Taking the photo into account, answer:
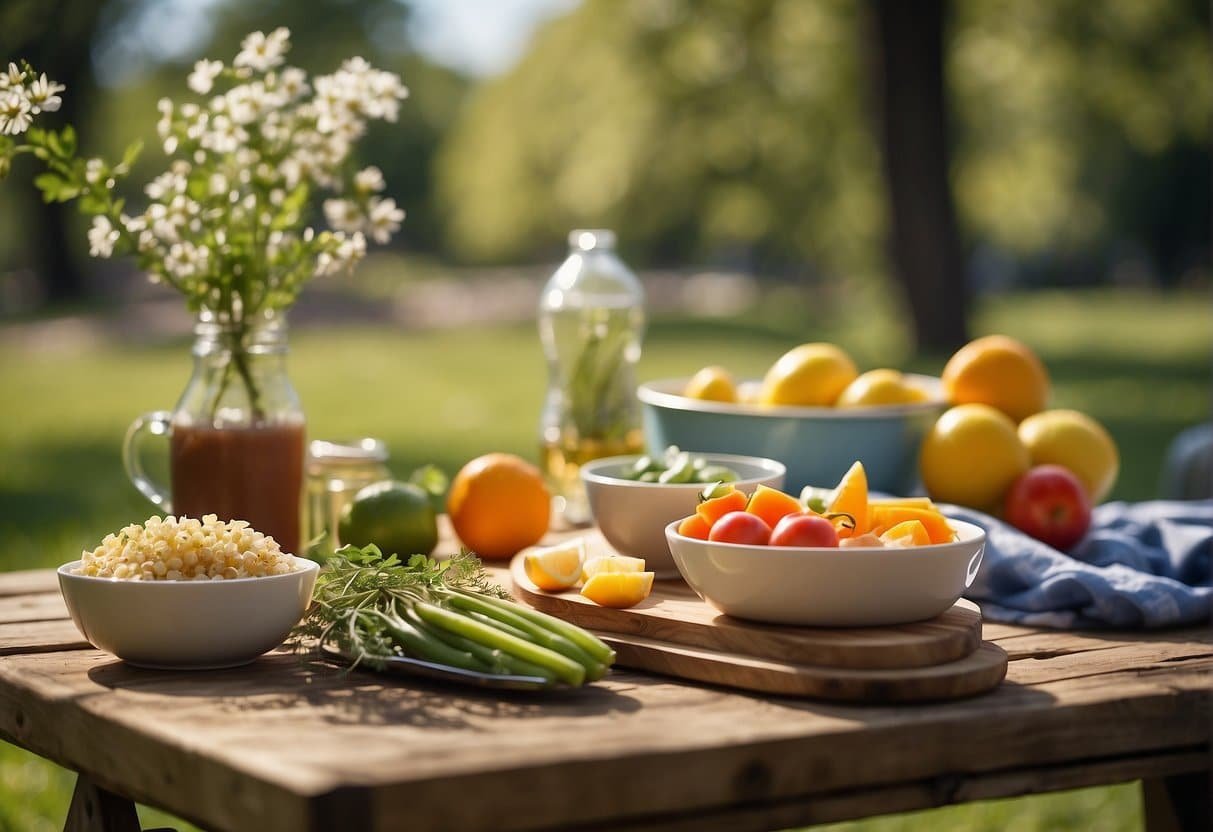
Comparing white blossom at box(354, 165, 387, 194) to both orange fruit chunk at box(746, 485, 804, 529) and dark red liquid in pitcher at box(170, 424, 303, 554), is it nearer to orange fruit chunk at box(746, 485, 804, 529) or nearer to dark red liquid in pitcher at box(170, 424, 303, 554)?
dark red liquid in pitcher at box(170, 424, 303, 554)

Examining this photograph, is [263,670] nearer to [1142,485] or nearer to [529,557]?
[529,557]

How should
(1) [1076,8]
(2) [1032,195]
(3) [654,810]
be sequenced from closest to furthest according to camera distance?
(3) [654,810]
(1) [1076,8]
(2) [1032,195]

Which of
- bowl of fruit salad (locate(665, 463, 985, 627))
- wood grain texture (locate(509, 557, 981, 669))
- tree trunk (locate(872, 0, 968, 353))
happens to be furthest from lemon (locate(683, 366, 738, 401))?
tree trunk (locate(872, 0, 968, 353))

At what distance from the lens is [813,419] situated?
2416 mm

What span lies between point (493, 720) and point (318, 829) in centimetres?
28

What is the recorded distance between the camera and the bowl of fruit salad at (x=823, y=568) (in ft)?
5.07

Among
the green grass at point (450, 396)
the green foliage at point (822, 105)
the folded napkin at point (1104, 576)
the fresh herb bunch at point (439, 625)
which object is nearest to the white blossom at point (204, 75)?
the fresh herb bunch at point (439, 625)

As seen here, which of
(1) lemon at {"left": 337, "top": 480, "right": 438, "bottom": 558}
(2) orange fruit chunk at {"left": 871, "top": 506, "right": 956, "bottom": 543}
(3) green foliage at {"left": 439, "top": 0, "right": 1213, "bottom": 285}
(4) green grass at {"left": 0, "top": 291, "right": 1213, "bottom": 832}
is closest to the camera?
(2) orange fruit chunk at {"left": 871, "top": 506, "right": 956, "bottom": 543}

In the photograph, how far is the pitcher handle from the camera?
2191 millimetres

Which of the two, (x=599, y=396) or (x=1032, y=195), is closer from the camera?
(x=599, y=396)

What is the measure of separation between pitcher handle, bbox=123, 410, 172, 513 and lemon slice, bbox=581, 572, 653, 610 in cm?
78

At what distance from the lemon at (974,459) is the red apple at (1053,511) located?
83 mm

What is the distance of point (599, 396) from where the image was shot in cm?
268

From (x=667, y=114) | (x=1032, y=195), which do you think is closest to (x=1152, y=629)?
(x=667, y=114)
